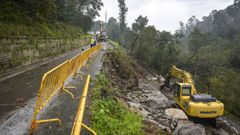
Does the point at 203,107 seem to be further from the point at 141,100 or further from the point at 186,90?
the point at 141,100

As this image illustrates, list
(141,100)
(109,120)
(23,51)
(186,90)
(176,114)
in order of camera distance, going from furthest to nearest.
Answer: (141,100)
(186,90)
(176,114)
(23,51)
(109,120)

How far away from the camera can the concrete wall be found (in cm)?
902

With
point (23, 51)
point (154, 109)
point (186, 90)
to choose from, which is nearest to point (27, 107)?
point (23, 51)

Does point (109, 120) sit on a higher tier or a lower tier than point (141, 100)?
higher

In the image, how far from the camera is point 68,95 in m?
7.19

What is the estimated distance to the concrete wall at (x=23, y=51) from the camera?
9023 mm

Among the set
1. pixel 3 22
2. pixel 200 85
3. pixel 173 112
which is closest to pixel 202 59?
pixel 200 85

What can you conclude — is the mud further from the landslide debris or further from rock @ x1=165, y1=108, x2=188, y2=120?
rock @ x1=165, y1=108, x2=188, y2=120

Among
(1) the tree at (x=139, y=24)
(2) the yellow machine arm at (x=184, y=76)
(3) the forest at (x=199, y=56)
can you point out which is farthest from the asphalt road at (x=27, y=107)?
(1) the tree at (x=139, y=24)

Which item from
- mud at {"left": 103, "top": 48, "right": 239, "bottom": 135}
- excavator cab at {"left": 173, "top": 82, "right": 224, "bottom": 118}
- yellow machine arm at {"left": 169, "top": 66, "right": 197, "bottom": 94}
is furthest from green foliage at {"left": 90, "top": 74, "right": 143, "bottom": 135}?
yellow machine arm at {"left": 169, "top": 66, "right": 197, "bottom": 94}

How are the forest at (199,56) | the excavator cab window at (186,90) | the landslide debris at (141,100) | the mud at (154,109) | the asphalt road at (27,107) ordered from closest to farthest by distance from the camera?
the asphalt road at (27,107), the mud at (154,109), the landslide debris at (141,100), the excavator cab window at (186,90), the forest at (199,56)

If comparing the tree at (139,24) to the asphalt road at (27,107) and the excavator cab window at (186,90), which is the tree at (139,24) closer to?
the excavator cab window at (186,90)

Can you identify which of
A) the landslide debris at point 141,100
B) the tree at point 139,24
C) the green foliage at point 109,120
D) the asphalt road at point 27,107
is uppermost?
the tree at point 139,24

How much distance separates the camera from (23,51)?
10.6 metres
